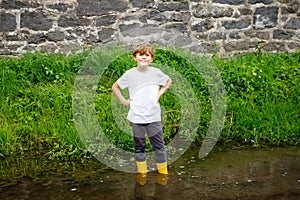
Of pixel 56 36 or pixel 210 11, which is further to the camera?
pixel 210 11

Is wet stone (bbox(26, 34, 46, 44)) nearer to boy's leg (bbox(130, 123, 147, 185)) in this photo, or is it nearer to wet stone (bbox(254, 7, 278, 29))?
wet stone (bbox(254, 7, 278, 29))

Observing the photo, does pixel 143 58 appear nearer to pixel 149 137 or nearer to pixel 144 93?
pixel 144 93

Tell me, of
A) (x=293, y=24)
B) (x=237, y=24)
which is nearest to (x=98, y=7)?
(x=237, y=24)

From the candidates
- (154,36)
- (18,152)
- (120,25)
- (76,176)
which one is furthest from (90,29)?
(76,176)

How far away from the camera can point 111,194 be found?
4441mm

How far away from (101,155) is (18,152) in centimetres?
90

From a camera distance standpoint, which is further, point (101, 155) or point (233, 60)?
point (233, 60)

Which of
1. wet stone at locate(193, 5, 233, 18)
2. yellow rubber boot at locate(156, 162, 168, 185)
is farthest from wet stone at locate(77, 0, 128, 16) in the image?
yellow rubber boot at locate(156, 162, 168, 185)

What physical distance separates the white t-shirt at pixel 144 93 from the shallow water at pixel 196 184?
0.63 meters

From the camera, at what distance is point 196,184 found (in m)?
4.67

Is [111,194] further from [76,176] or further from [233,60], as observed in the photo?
[233,60]

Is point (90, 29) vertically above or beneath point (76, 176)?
above

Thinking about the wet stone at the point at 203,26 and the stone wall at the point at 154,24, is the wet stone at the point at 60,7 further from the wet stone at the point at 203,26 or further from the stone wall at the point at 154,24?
the wet stone at the point at 203,26

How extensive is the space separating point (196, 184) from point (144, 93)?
986 millimetres
